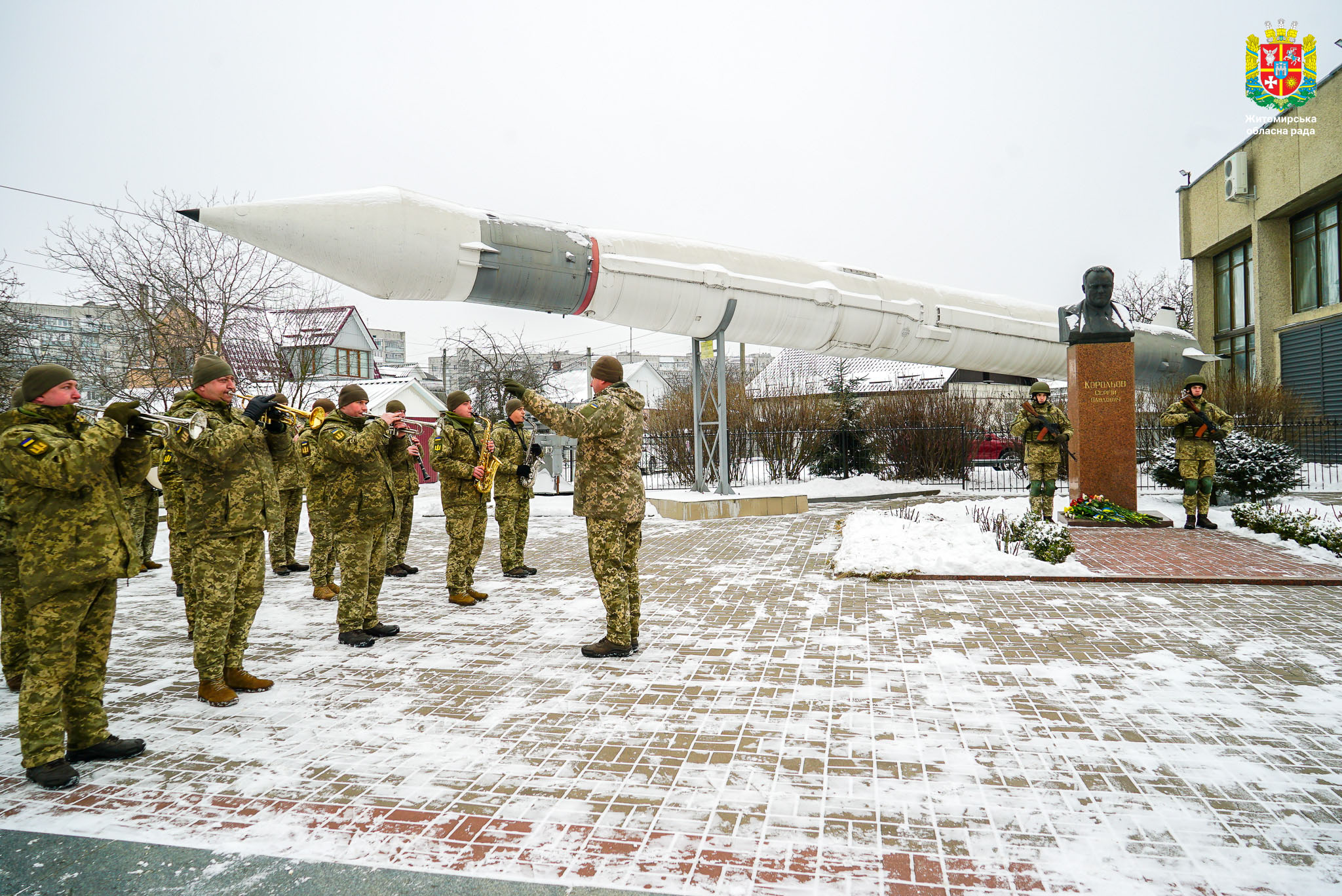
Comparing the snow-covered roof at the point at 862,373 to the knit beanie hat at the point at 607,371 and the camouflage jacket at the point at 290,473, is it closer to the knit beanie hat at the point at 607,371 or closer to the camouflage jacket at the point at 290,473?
the camouflage jacket at the point at 290,473

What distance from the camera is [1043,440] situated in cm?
932

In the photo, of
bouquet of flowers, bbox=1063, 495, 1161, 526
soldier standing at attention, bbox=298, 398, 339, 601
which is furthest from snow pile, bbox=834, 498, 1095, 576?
soldier standing at attention, bbox=298, 398, 339, 601

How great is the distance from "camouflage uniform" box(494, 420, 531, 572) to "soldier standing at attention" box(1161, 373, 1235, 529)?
8.09 m

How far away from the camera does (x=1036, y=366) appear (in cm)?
1378

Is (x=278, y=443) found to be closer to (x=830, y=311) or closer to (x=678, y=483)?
(x=830, y=311)

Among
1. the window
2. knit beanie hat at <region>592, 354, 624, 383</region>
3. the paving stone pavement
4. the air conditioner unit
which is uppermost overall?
the air conditioner unit

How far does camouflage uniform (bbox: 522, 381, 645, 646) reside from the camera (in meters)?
4.72

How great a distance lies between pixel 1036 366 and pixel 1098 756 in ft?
39.5

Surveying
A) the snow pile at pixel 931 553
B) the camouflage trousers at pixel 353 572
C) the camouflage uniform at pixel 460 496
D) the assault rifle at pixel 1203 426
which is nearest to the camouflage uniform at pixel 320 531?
the camouflage uniform at pixel 460 496

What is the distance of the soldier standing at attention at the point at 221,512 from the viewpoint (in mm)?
3947

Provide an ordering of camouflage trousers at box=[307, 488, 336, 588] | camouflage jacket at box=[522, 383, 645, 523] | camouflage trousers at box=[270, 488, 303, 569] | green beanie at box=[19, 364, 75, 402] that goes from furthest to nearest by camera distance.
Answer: camouflage trousers at box=[270, 488, 303, 569] < camouflage trousers at box=[307, 488, 336, 588] < camouflage jacket at box=[522, 383, 645, 523] < green beanie at box=[19, 364, 75, 402]

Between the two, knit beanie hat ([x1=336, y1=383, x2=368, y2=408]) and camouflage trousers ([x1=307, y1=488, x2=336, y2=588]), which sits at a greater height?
knit beanie hat ([x1=336, y1=383, x2=368, y2=408])

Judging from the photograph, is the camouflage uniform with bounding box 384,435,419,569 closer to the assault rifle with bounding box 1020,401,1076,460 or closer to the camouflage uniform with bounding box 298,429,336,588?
the camouflage uniform with bounding box 298,429,336,588

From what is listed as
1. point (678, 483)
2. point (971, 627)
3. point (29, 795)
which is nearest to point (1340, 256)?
point (678, 483)
